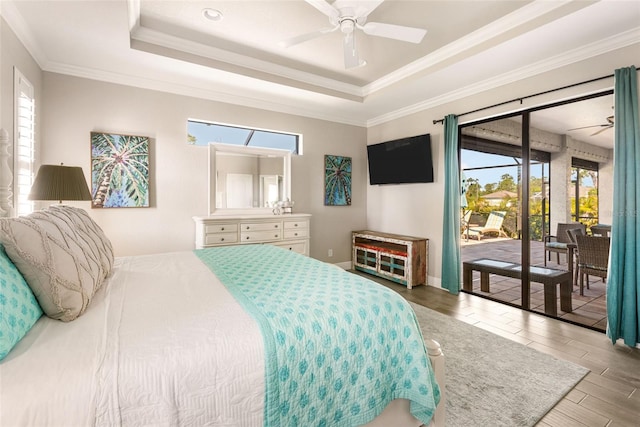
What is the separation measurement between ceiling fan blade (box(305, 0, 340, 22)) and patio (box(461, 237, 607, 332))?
3.07m

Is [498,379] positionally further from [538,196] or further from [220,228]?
[220,228]

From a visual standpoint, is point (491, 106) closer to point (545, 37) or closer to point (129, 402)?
point (545, 37)

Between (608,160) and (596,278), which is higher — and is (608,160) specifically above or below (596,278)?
above

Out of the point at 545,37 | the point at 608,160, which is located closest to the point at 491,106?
the point at 545,37

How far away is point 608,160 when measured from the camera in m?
2.71

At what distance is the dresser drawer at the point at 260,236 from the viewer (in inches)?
153

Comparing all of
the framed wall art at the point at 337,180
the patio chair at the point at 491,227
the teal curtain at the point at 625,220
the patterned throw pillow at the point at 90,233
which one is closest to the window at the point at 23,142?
the patterned throw pillow at the point at 90,233

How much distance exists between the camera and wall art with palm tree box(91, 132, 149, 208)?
10.7 feet

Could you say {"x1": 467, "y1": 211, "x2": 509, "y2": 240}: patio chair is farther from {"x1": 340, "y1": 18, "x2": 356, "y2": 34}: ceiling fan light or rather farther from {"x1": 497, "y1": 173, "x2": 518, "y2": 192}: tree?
{"x1": 340, "y1": 18, "x2": 356, "y2": 34}: ceiling fan light

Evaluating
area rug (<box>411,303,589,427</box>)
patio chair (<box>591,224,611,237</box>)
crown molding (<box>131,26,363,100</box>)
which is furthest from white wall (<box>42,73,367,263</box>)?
patio chair (<box>591,224,611,237</box>)

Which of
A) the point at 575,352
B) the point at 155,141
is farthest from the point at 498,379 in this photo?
the point at 155,141

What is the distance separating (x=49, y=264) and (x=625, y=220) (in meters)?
3.80

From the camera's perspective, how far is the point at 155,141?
11.6 ft

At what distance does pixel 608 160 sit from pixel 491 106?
127cm
